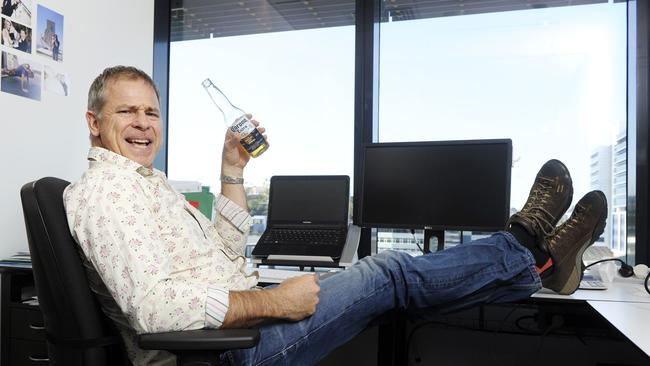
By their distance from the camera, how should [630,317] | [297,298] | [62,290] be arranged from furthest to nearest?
[630,317]
[297,298]
[62,290]

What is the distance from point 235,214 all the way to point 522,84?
143cm

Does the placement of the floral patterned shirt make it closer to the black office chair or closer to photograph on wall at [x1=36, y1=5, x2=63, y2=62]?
the black office chair

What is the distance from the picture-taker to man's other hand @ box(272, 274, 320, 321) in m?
1.08

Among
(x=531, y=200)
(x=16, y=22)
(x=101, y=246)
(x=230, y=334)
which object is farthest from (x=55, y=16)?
(x=531, y=200)

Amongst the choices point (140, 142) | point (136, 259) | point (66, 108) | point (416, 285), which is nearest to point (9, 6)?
point (66, 108)

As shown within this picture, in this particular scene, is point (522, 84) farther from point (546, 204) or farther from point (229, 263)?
point (229, 263)

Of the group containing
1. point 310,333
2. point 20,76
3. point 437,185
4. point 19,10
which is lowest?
point 310,333

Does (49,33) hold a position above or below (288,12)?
below

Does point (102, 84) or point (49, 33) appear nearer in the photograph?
point (102, 84)

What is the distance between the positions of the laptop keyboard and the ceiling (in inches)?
45.7

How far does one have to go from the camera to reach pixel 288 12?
106 inches

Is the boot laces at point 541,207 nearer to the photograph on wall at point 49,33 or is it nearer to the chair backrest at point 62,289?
the chair backrest at point 62,289

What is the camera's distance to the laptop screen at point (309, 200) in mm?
2035

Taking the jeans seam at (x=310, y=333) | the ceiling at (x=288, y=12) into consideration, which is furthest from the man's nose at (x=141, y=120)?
the ceiling at (x=288, y=12)
